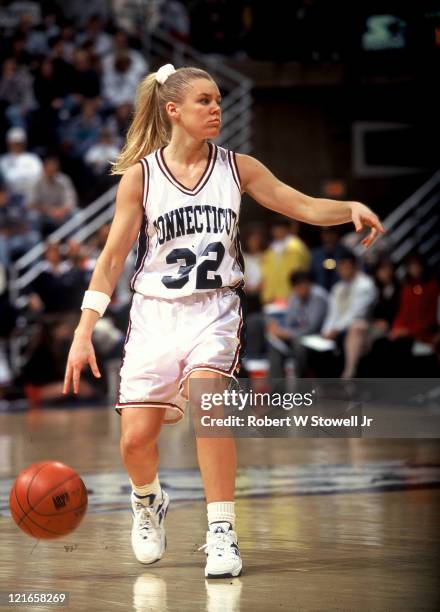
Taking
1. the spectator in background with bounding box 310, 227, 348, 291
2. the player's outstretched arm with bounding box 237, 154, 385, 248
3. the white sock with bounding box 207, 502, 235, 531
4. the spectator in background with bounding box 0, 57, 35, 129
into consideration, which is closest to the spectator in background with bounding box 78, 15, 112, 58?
the spectator in background with bounding box 0, 57, 35, 129

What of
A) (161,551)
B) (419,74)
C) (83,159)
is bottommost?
(161,551)

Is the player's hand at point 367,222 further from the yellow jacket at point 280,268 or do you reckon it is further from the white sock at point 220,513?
the yellow jacket at point 280,268

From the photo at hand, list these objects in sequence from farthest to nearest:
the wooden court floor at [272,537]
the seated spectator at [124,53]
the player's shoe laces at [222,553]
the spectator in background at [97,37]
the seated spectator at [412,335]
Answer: the spectator in background at [97,37], the seated spectator at [124,53], the seated spectator at [412,335], the player's shoe laces at [222,553], the wooden court floor at [272,537]

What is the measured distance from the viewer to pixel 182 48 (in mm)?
20312

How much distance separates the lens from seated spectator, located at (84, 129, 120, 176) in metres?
18.2

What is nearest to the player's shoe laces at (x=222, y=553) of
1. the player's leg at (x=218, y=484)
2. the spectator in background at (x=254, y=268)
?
the player's leg at (x=218, y=484)

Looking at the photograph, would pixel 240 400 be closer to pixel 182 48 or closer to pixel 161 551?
pixel 161 551

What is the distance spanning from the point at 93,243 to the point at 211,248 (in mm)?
11654

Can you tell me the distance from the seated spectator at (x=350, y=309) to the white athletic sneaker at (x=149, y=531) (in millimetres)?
9063

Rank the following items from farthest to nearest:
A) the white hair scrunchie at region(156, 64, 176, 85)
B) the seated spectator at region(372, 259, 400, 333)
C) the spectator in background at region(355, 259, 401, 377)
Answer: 1. the seated spectator at region(372, 259, 400, 333)
2. the spectator in background at region(355, 259, 401, 377)
3. the white hair scrunchie at region(156, 64, 176, 85)

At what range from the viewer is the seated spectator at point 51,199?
676 inches

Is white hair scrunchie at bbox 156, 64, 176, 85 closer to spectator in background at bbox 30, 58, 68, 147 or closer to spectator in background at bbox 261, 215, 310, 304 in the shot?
spectator in background at bbox 261, 215, 310, 304

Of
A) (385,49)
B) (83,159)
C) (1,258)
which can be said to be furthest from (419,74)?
(83,159)

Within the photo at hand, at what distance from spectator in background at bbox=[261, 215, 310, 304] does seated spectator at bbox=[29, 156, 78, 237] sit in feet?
9.82
